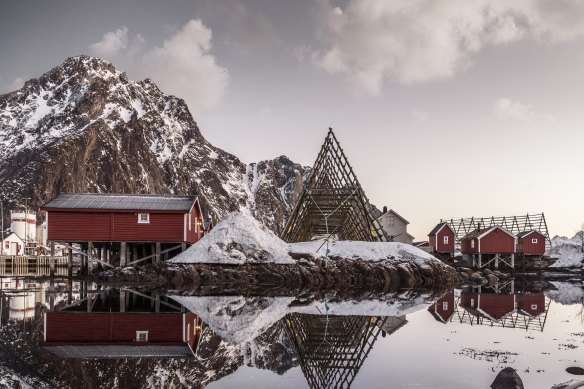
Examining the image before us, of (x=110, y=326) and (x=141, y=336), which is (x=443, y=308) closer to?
(x=141, y=336)

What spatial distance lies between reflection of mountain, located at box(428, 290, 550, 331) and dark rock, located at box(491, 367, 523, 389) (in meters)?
9.55

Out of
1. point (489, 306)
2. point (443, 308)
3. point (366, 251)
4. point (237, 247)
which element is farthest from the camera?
point (366, 251)

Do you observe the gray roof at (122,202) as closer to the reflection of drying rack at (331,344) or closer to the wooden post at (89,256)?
the wooden post at (89,256)

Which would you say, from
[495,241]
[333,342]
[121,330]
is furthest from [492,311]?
[495,241]

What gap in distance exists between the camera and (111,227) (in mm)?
41562

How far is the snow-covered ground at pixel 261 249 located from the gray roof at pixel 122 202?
6.16 metres

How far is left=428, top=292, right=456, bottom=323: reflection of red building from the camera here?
66.0ft

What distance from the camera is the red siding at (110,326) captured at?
14.1 metres

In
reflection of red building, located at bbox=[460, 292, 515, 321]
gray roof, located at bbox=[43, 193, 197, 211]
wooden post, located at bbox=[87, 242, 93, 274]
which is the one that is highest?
gray roof, located at bbox=[43, 193, 197, 211]

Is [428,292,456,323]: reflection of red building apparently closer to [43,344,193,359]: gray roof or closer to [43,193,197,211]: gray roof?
[43,344,193,359]: gray roof

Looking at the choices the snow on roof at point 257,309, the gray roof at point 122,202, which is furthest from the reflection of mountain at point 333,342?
the gray roof at point 122,202

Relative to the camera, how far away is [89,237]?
41.8 m

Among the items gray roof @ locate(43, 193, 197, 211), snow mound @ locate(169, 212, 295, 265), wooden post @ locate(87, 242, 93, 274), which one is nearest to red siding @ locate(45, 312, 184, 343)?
snow mound @ locate(169, 212, 295, 265)

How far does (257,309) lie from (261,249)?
1592cm
